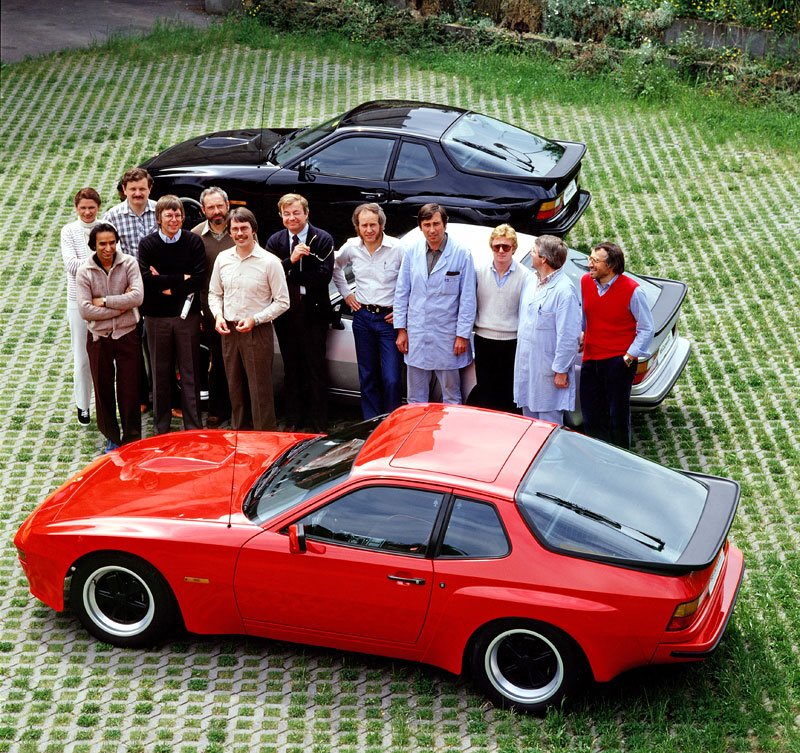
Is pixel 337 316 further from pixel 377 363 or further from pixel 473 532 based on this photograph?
pixel 473 532

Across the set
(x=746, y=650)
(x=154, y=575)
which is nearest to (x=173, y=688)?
(x=154, y=575)

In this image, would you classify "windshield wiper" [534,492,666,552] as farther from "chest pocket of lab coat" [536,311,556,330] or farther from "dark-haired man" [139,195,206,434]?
"dark-haired man" [139,195,206,434]

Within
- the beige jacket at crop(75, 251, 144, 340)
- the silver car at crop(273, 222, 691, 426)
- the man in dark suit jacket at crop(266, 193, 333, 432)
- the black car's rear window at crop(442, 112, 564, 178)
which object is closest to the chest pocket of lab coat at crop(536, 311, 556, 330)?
the silver car at crop(273, 222, 691, 426)

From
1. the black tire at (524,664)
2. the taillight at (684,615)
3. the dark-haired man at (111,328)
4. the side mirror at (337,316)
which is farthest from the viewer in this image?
the side mirror at (337,316)

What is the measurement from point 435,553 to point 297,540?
76cm

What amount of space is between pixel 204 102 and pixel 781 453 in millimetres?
11360

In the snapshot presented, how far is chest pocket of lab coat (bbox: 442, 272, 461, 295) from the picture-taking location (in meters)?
8.15

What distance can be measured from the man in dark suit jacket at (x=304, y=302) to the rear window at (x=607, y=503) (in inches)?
108

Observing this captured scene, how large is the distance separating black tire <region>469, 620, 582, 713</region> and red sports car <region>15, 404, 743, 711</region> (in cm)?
1

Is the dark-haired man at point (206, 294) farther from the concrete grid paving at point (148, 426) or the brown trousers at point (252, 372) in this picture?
the concrete grid paving at point (148, 426)

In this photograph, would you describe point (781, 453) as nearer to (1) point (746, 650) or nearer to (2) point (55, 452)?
(1) point (746, 650)

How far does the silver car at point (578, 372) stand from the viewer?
27.9 feet

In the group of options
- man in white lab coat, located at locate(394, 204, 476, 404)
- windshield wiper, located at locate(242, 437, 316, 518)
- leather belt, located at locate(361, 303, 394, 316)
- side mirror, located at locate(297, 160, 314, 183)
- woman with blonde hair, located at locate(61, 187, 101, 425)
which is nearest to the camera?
windshield wiper, located at locate(242, 437, 316, 518)

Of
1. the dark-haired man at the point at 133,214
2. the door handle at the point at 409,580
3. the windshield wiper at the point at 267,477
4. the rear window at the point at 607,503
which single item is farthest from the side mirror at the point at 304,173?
the door handle at the point at 409,580
